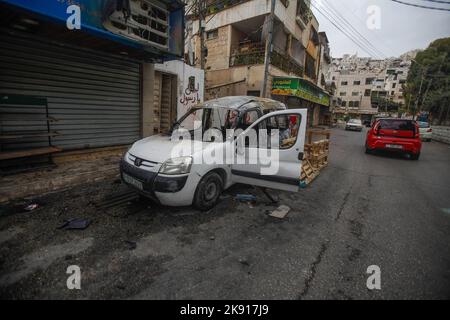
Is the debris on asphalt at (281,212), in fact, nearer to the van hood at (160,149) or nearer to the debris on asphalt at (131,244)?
the van hood at (160,149)

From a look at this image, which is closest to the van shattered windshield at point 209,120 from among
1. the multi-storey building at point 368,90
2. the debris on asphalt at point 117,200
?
the debris on asphalt at point 117,200

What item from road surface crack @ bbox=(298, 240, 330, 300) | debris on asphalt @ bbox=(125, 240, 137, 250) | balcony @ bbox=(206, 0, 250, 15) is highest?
balcony @ bbox=(206, 0, 250, 15)

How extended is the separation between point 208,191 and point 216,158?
61cm

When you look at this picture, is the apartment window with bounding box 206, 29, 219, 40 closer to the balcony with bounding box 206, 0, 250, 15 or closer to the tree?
the balcony with bounding box 206, 0, 250, 15

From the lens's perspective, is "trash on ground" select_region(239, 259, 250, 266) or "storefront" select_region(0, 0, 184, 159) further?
"storefront" select_region(0, 0, 184, 159)

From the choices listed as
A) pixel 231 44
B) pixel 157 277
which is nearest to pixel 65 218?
pixel 157 277

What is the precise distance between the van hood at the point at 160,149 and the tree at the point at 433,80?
120ft

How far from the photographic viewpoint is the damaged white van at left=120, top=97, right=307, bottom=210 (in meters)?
3.50

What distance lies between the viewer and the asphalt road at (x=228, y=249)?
228cm

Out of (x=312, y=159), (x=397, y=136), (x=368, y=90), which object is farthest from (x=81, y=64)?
(x=368, y=90)

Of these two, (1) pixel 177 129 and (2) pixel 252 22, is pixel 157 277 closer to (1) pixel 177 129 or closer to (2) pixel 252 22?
(1) pixel 177 129

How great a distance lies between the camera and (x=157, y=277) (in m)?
2.39

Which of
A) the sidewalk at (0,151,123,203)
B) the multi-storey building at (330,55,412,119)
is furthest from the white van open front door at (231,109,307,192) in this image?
the multi-storey building at (330,55,412,119)

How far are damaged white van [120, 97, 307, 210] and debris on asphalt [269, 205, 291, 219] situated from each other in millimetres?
414
